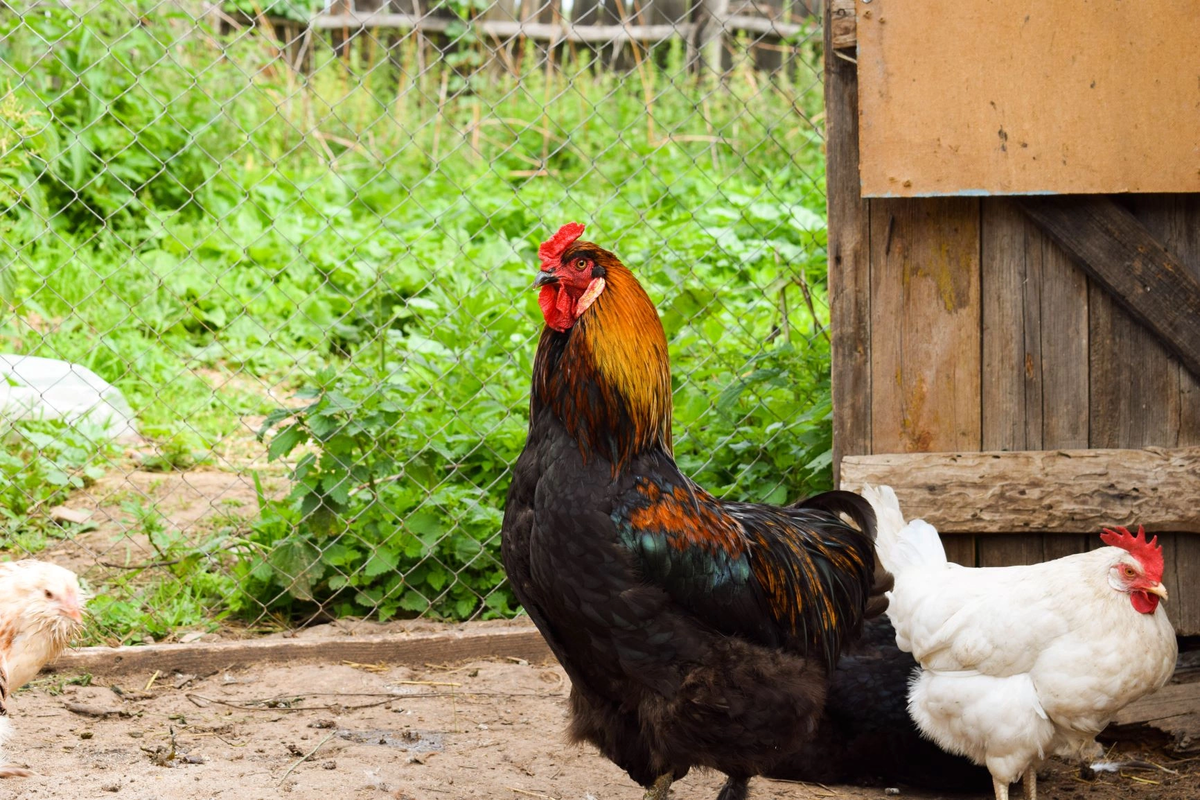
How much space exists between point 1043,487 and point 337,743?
2305 mm

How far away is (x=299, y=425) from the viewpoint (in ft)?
13.7

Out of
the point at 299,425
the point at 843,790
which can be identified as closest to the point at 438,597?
the point at 299,425

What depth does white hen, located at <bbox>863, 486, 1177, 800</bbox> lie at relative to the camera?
2.90 meters

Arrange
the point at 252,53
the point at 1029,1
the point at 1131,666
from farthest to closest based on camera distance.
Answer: the point at 252,53, the point at 1029,1, the point at 1131,666

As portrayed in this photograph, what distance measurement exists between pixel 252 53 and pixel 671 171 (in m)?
3.29

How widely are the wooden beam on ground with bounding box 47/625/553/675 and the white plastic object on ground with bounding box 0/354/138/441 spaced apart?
149cm

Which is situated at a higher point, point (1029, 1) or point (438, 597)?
point (1029, 1)

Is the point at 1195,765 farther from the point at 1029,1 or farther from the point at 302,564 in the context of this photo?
the point at 302,564

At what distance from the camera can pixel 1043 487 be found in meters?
3.40

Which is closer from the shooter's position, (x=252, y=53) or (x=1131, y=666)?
(x=1131, y=666)

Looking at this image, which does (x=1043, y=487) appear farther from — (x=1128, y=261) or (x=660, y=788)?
(x=660, y=788)

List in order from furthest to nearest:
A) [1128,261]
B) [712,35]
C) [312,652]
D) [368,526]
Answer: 1. [712,35]
2. [368,526]
3. [312,652]
4. [1128,261]

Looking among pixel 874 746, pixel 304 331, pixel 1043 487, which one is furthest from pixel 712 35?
pixel 874 746

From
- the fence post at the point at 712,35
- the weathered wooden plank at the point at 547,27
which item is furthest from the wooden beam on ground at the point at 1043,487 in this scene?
the fence post at the point at 712,35
